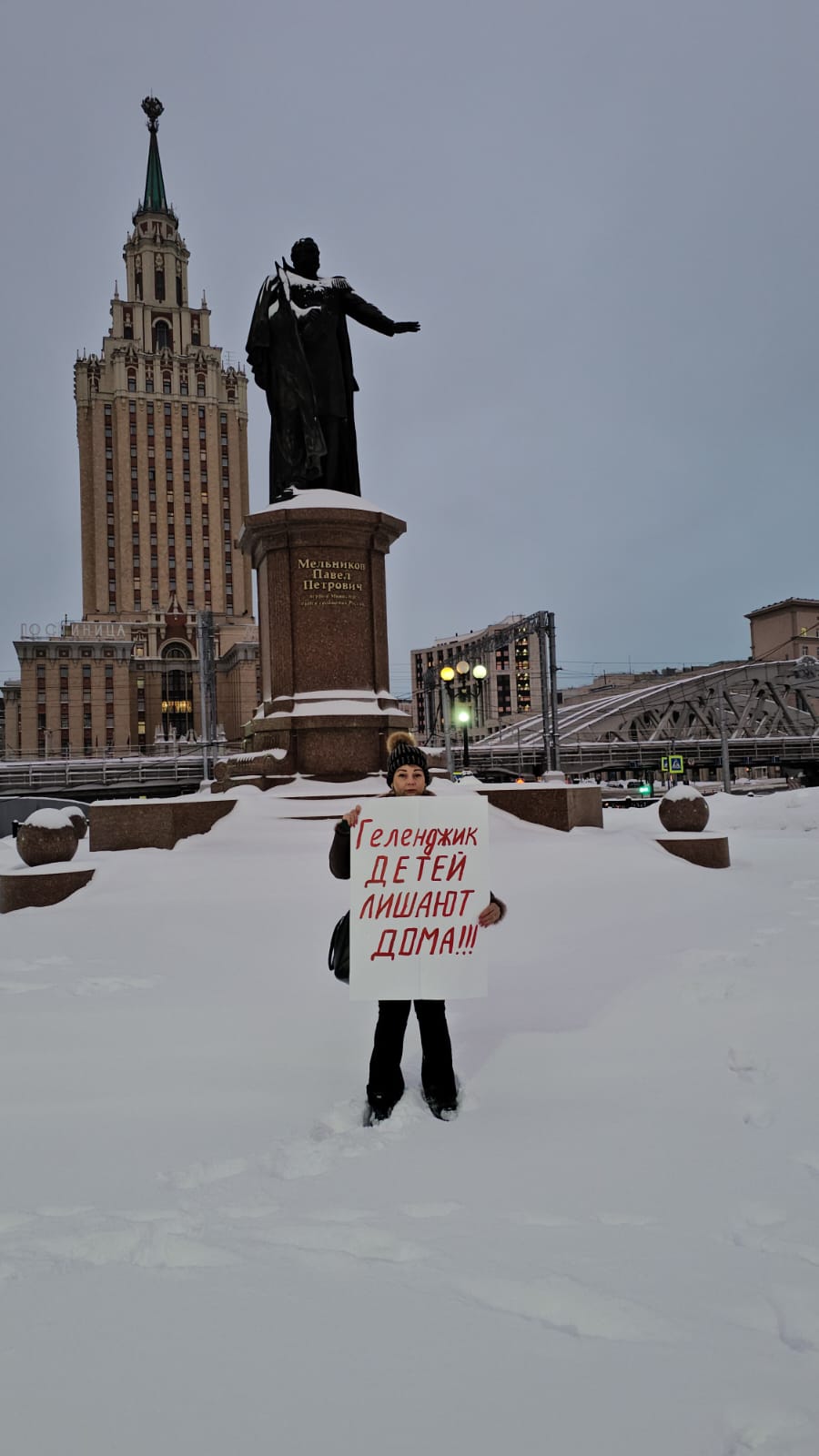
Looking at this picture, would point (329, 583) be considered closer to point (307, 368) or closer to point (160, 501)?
point (307, 368)

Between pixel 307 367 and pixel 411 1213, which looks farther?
pixel 307 367

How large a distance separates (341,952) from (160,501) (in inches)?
4723

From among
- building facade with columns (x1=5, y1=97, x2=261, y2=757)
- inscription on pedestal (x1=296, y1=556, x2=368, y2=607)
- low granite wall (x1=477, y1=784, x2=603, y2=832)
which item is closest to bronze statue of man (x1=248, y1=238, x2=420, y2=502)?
inscription on pedestal (x1=296, y1=556, x2=368, y2=607)

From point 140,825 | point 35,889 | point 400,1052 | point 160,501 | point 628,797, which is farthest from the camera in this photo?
point 160,501

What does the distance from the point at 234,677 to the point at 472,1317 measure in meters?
103

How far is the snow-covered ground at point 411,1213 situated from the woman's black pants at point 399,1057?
114 millimetres

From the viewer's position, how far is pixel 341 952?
4270mm

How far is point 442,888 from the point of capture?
170 inches

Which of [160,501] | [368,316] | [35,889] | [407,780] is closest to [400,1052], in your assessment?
[407,780]

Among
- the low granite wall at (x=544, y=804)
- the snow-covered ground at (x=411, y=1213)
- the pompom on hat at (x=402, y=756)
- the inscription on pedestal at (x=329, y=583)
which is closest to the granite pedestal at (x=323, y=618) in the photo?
the inscription on pedestal at (x=329, y=583)

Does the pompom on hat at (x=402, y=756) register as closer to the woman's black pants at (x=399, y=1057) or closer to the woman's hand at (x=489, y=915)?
the woman's hand at (x=489, y=915)

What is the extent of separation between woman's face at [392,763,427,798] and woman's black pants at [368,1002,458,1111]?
991mm

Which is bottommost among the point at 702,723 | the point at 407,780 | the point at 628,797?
the point at 628,797

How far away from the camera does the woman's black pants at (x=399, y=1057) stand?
13.4 ft
